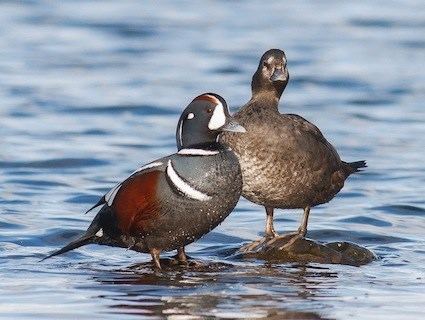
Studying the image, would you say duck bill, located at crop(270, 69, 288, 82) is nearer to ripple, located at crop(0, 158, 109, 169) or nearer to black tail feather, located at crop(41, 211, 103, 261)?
black tail feather, located at crop(41, 211, 103, 261)

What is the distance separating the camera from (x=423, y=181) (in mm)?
14328

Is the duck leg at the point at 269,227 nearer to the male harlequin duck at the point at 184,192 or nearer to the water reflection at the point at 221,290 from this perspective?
the water reflection at the point at 221,290

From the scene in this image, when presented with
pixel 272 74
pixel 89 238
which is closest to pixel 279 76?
pixel 272 74

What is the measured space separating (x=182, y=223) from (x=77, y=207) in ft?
12.0

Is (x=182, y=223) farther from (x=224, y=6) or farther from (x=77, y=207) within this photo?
(x=224, y=6)

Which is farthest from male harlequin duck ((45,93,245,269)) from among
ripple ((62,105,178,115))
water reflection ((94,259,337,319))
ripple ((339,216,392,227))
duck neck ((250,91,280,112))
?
ripple ((62,105,178,115))

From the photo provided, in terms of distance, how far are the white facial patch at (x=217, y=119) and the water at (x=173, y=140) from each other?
0.99 meters

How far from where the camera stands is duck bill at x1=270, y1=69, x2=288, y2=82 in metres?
10.8

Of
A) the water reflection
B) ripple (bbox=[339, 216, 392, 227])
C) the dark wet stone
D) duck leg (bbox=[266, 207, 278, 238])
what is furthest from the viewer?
ripple (bbox=[339, 216, 392, 227])

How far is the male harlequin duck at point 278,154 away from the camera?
408 inches

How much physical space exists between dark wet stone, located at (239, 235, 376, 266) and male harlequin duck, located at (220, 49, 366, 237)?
0.65 ft

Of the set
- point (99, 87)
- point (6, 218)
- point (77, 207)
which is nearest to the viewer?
point (6, 218)

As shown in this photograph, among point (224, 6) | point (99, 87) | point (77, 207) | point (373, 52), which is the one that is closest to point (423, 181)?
point (77, 207)

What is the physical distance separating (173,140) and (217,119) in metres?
7.18
